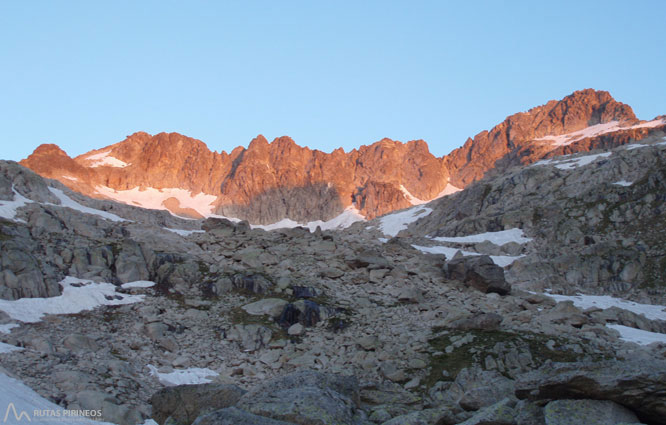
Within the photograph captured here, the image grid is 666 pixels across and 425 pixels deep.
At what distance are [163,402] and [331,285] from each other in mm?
17585

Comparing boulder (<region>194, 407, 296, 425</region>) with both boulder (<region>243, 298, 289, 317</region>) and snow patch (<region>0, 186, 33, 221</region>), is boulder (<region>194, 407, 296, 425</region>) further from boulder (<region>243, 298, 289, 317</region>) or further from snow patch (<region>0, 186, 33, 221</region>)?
snow patch (<region>0, 186, 33, 221</region>)

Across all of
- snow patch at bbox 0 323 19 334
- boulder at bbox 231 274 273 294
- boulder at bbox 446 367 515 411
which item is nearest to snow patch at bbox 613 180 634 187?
boulder at bbox 231 274 273 294

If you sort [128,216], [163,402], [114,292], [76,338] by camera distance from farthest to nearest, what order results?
[128,216] < [114,292] < [76,338] < [163,402]

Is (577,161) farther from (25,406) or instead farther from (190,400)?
(25,406)

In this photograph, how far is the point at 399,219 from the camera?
394 feet

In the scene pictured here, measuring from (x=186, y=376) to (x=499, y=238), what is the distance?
6016 centimetres

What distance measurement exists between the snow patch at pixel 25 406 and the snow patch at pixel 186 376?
5180 mm

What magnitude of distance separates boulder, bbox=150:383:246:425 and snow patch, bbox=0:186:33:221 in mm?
23931

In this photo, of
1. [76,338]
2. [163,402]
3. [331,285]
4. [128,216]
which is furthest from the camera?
[128,216]

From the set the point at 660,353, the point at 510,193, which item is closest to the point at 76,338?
the point at 660,353

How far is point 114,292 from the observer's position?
97.7 ft

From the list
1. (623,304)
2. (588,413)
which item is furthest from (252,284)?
(623,304)

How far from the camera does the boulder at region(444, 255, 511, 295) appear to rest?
36.3 metres

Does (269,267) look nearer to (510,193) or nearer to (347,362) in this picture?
(347,362)
